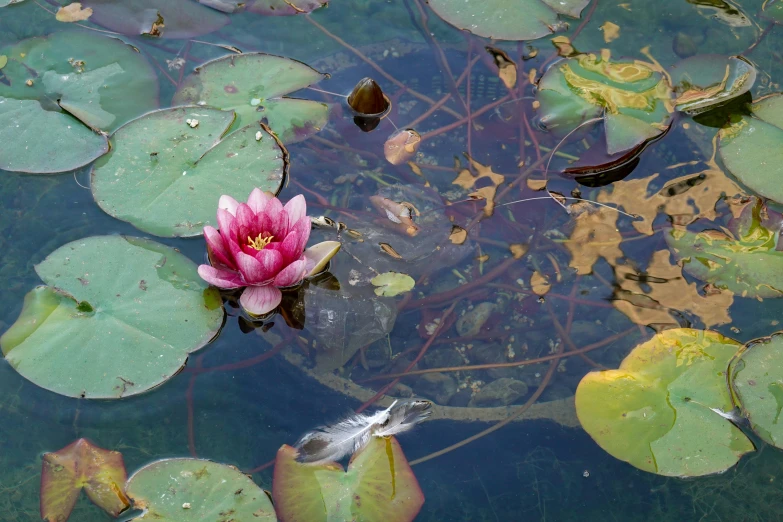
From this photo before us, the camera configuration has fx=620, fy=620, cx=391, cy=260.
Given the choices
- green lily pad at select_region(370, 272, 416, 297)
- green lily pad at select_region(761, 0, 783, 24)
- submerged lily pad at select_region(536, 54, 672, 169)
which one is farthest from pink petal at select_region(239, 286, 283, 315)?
green lily pad at select_region(761, 0, 783, 24)

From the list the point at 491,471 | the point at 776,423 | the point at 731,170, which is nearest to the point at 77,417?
the point at 491,471

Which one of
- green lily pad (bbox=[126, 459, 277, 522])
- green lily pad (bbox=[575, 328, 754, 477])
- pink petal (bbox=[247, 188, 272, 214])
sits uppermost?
pink petal (bbox=[247, 188, 272, 214])

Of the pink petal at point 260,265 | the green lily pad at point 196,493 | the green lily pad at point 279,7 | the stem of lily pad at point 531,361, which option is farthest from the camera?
the green lily pad at point 279,7

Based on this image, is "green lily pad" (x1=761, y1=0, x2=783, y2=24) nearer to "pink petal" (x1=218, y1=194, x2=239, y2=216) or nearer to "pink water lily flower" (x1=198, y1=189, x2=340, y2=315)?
"pink water lily flower" (x1=198, y1=189, x2=340, y2=315)

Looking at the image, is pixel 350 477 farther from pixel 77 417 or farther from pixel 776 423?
pixel 776 423

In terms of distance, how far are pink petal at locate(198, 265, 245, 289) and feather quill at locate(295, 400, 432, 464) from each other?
787mm

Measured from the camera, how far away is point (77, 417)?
2795 millimetres

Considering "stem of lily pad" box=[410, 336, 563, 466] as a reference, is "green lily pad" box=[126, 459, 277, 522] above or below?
below

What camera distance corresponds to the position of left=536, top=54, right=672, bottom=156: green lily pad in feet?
11.6

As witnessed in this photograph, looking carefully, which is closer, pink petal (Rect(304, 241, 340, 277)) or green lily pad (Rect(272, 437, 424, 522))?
green lily pad (Rect(272, 437, 424, 522))

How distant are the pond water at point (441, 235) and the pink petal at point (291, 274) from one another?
17 cm

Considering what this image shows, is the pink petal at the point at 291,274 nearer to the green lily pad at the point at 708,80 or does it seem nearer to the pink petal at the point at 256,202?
the pink petal at the point at 256,202

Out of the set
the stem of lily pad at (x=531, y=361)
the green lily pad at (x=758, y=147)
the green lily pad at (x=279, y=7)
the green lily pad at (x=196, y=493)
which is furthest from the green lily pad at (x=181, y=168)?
the green lily pad at (x=758, y=147)

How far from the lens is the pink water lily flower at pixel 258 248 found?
9.48 feet
